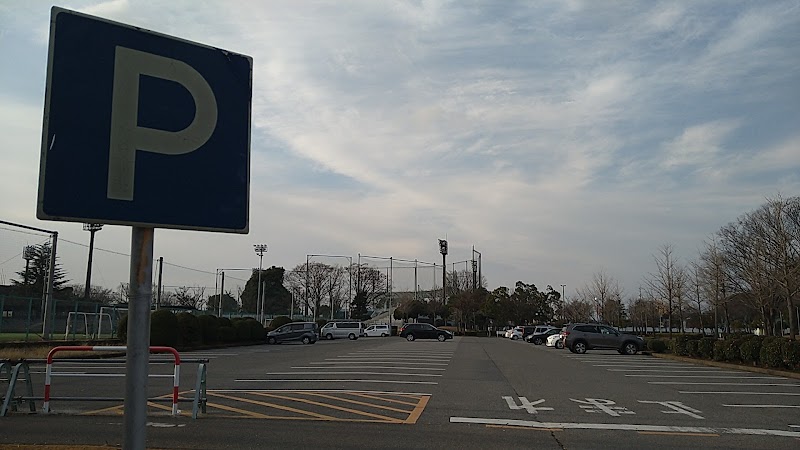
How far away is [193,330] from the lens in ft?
110

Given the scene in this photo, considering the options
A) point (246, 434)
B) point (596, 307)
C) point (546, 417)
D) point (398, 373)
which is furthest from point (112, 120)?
point (596, 307)

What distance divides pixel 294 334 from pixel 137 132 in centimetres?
4216

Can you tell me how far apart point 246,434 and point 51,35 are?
23.6ft

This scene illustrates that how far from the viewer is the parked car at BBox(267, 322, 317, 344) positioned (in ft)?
143

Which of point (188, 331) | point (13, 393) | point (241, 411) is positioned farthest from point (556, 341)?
point (13, 393)

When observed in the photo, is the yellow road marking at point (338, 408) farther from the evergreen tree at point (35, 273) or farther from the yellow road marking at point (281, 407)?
the evergreen tree at point (35, 273)

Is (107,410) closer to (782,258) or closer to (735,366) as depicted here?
(735,366)

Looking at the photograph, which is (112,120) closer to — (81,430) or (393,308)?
(81,430)

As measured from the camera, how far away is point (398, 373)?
18953 mm

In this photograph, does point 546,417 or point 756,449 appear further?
point 546,417

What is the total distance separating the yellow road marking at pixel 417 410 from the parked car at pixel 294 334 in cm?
3146

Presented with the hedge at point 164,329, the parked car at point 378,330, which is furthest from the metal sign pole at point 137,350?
the parked car at point 378,330

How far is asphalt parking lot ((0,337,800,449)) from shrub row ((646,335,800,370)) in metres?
1.24

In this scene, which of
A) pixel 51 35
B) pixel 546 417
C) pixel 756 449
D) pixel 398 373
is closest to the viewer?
pixel 51 35
